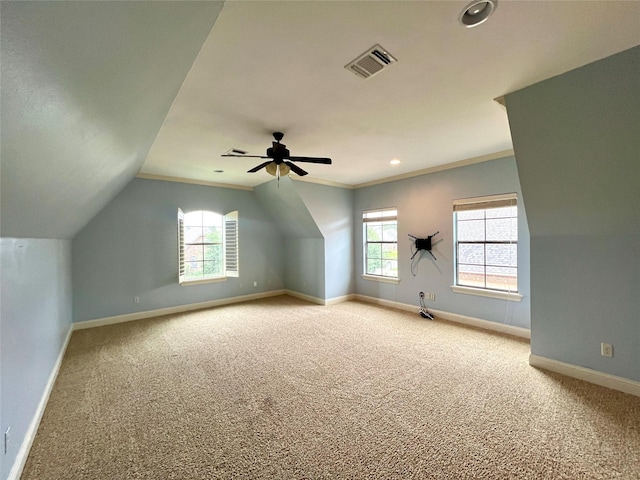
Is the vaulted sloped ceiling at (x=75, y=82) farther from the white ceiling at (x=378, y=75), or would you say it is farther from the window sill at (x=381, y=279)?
the window sill at (x=381, y=279)

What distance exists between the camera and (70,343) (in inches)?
151

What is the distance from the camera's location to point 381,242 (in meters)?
5.82

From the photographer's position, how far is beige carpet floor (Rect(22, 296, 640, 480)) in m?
1.76

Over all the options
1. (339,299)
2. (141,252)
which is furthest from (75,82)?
(339,299)

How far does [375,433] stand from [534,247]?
2.59m

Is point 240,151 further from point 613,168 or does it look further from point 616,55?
point 613,168

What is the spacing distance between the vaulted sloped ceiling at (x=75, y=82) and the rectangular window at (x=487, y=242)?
4.21 metres

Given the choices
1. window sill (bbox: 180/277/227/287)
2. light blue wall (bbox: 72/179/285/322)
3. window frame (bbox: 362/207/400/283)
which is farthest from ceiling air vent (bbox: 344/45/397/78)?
window sill (bbox: 180/277/227/287)

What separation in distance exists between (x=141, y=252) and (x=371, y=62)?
502cm

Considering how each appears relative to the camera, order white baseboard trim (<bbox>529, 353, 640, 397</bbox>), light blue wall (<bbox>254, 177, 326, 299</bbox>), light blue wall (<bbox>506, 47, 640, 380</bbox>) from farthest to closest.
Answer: light blue wall (<bbox>254, 177, 326, 299</bbox>)
white baseboard trim (<bbox>529, 353, 640, 397</bbox>)
light blue wall (<bbox>506, 47, 640, 380</bbox>)

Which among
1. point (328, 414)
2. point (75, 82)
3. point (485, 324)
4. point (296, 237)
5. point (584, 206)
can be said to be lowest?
point (328, 414)

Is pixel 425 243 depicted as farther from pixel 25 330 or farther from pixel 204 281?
pixel 25 330

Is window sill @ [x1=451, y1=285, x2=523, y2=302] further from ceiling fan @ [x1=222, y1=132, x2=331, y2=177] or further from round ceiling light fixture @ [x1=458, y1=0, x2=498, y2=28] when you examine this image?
round ceiling light fixture @ [x1=458, y1=0, x2=498, y2=28]

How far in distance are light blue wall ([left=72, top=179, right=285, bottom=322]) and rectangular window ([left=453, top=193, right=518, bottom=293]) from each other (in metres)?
4.52
